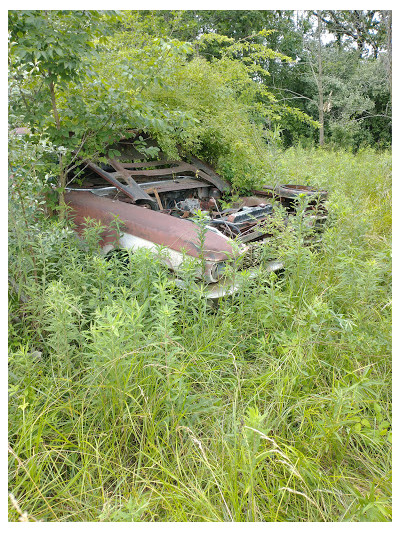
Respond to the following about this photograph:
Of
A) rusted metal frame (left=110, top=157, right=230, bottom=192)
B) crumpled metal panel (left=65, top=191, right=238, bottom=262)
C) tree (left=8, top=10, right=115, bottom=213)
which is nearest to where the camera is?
crumpled metal panel (left=65, top=191, right=238, bottom=262)

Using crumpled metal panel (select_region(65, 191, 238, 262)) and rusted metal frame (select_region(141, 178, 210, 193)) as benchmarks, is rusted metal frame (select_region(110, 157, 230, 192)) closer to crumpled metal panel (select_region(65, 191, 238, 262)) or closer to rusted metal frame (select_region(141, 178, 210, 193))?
rusted metal frame (select_region(141, 178, 210, 193))

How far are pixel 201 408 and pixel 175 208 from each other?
7.77ft

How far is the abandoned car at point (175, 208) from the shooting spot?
2.97 metres

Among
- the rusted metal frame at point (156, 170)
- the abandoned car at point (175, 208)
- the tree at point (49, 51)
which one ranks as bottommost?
the abandoned car at point (175, 208)

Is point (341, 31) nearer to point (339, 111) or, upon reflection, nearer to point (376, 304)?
point (339, 111)

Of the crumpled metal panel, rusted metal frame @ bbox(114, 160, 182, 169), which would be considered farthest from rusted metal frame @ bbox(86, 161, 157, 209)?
rusted metal frame @ bbox(114, 160, 182, 169)

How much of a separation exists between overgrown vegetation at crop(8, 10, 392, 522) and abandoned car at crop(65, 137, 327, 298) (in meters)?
0.18

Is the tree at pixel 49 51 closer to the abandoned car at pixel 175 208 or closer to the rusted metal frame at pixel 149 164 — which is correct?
the abandoned car at pixel 175 208

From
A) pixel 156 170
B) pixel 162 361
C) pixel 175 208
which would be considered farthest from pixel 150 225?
pixel 162 361

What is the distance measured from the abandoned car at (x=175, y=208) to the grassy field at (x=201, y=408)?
11.7 inches

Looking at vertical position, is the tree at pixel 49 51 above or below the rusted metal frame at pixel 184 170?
above

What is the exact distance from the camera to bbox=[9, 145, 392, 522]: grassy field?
1.72m

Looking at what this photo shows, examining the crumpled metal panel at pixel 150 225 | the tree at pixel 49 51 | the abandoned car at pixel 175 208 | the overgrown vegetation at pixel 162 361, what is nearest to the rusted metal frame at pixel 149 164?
the abandoned car at pixel 175 208
